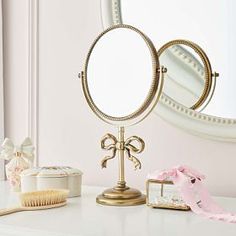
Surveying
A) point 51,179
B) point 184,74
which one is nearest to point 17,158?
point 51,179

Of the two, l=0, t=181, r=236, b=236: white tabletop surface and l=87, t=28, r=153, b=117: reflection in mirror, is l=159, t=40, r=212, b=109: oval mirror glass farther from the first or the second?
l=0, t=181, r=236, b=236: white tabletop surface

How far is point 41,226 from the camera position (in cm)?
90

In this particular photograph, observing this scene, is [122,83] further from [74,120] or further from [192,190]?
→ [74,120]

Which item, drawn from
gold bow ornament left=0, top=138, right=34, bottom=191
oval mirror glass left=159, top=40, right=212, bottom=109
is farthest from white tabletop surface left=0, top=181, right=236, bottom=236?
oval mirror glass left=159, top=40, right=212, bottom=109

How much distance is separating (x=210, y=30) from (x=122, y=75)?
0.30 metres

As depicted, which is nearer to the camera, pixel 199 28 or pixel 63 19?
pixel 199 28

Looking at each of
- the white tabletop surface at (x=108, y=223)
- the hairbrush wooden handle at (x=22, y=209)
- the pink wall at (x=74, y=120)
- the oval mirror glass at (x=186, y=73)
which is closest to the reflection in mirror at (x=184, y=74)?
the oval mirror glass at (x=186, y=73)

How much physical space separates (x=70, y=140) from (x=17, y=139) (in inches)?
8.6

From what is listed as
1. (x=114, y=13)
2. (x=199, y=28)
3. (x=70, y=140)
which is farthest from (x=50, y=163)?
(x=199, y=28)

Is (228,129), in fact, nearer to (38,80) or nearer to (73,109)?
(73,109)

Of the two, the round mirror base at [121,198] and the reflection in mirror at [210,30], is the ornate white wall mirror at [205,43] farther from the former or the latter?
the round mirror base at [121,198]

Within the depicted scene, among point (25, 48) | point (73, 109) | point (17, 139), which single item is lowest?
point (17, 139)

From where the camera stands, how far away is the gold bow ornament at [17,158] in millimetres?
1322

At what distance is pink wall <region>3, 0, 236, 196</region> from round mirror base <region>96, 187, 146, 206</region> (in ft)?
0.85
